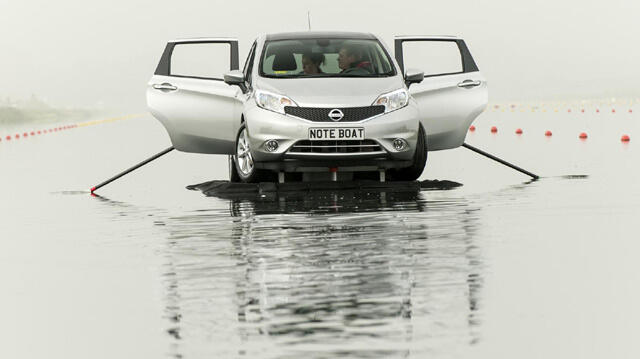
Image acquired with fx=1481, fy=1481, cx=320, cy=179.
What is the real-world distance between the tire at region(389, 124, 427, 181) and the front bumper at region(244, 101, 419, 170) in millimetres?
348

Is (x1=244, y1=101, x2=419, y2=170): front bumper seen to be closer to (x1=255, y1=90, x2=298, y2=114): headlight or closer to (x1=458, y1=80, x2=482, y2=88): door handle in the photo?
(x1=255, y1=90, x2=298, y2=114): headlight

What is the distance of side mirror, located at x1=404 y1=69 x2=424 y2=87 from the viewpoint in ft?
54.3

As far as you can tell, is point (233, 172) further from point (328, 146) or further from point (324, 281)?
point (324, 281)

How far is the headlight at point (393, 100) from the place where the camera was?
15867 millimetres

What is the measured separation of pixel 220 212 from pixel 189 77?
10.1 feet

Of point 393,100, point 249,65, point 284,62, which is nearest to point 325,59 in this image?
point 284,62

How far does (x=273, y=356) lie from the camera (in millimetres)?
7043

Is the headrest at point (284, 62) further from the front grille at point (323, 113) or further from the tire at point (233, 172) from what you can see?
the tire at point (233, 172)

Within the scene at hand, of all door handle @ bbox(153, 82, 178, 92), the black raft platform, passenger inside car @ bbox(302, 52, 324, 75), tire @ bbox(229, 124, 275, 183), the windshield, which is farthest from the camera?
door handle @ bbox(153, 82, 178, 92)

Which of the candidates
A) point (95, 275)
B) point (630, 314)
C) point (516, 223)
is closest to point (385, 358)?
point (630, 314)

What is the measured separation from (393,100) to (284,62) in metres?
1.57

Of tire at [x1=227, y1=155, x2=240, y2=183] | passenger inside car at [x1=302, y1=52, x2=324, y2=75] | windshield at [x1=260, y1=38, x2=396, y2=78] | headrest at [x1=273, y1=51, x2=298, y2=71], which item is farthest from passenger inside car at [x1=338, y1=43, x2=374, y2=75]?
tire at [x1=227, y1=155, x2=240, y2=183]

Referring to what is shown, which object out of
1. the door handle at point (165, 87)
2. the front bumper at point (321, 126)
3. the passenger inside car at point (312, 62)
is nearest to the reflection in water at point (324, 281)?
the front bumper at point (321, 126)

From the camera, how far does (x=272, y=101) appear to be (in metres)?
15.9
